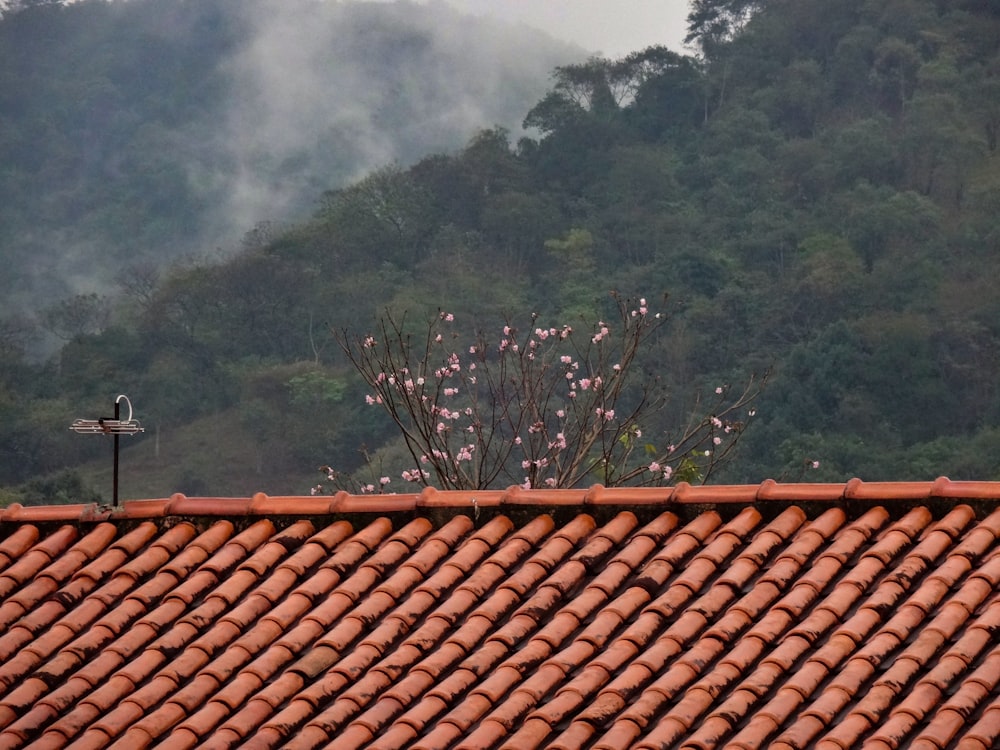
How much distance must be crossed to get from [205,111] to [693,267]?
145ft

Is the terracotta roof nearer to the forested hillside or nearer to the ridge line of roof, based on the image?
the ridge line of roof

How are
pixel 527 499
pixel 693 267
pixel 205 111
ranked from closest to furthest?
pixel 527 499 < pixel 693 267 < pixel 205 111

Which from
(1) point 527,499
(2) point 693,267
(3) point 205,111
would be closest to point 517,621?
(1) point 527,499

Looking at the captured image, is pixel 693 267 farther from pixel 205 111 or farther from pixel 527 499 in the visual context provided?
pixel 527 499

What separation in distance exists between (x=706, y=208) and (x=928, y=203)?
915 centimetres

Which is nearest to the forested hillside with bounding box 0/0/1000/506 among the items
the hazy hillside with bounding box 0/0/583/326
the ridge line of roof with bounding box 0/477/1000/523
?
the hazy hillside with bounding box 0/0/583/326

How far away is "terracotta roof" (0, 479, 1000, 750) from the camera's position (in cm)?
433

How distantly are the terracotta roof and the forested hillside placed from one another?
32851 mm

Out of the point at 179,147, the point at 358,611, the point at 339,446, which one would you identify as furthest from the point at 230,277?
the point at 358,611

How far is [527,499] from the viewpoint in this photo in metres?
5.56

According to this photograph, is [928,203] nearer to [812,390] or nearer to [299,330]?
[812,390]

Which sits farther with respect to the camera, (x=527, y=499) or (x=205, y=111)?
(x=205, y=111)

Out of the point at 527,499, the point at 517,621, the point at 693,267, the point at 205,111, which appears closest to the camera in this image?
the point at 517,621

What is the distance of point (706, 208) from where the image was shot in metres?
60.1
